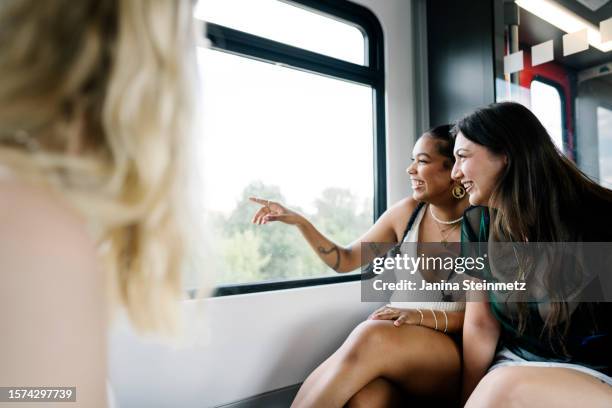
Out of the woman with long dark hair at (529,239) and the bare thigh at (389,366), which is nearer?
the woman with long dark hair at (529,239)

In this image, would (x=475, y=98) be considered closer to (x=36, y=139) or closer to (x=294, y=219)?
(x=294, y=219)

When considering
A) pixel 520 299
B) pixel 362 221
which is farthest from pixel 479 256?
pixel 362 221

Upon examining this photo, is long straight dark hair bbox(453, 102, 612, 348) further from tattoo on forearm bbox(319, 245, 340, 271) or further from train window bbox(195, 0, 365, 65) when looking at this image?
train window bbox(195, 0, 365, 65)

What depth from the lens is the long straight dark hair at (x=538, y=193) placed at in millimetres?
1149

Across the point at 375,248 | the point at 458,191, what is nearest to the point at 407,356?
the point at 375,248

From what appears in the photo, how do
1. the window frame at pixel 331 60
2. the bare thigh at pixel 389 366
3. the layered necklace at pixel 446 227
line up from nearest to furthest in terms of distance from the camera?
the bare thigh at pixel 389 366, the layered necklace at pixel 446 227, the window frame at pixel 331 60

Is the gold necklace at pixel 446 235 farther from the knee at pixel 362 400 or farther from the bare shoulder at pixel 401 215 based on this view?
the knee at pixel 362 400

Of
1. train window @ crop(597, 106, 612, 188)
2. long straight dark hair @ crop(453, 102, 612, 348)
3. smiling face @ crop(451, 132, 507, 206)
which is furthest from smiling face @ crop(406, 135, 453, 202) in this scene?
train window @ crop(597, 106, 612, 188)

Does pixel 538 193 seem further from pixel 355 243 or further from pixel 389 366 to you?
pixel 355 243

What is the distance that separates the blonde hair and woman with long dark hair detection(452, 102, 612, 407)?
1050 millimetres

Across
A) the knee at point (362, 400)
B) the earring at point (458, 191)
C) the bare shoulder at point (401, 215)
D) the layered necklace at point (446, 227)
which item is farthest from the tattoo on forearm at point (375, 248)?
the knee at point (362, 400)

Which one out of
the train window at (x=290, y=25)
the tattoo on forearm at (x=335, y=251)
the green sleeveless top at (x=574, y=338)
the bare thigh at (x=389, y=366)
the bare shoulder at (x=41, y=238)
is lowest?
the bare thigh at (x=389, y=366)

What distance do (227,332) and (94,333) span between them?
1281 mm

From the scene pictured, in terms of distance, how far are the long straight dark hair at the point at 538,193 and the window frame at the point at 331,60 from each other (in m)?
1.05
